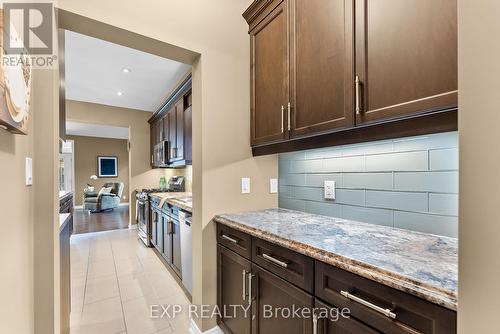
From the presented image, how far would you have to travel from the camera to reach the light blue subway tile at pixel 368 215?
51.1 inches

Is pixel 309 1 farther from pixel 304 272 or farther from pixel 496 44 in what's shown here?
pixel 304 272

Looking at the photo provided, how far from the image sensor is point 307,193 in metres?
1.75

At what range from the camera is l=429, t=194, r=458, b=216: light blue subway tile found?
105 cm

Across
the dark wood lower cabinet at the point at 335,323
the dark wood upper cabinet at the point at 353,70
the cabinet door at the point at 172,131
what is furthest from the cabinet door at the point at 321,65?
the cabinet door at the point at 172,131

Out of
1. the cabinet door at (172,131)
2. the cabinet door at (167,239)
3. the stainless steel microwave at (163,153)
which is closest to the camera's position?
the cabinet door at (167,239)

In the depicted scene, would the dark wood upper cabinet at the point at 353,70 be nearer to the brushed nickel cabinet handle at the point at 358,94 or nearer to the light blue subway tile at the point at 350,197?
the brushed nickel cabinet handle at the point at 358,94

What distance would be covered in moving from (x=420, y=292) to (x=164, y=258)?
3.05 meters

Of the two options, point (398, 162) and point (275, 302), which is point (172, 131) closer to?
point (275, 302)

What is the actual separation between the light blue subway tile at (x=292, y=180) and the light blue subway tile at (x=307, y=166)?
0.13ft

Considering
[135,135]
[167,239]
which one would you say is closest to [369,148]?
[167,239]

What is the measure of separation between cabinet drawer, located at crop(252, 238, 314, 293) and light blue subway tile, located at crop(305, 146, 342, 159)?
2.53ft

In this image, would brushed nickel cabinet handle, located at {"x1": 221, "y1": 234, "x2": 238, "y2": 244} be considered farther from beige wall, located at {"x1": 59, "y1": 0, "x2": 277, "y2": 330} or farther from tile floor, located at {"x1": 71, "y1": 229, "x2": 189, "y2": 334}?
tile floor, located at {"x1": 71, "y1": 229, "x2": 189, "y2": 334}

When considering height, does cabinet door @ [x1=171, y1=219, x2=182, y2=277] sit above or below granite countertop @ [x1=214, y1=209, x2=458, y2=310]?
→ below

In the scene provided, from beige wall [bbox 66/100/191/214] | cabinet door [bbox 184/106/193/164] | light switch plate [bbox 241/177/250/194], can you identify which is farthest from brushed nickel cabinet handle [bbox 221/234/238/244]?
beige wall [bbox 66/100/191/214]
